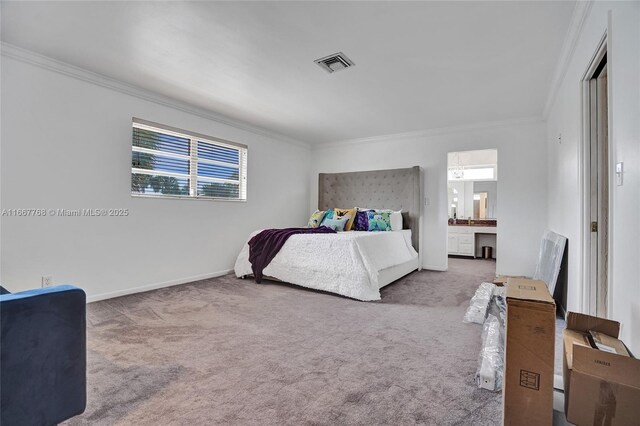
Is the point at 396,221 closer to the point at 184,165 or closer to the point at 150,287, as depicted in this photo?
the point at 184,165

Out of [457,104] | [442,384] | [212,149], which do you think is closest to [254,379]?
[442,384]

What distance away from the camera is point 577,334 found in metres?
1.31

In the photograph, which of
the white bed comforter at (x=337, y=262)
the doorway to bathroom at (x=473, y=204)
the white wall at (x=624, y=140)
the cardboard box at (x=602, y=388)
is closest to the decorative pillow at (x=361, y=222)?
the white bed comforter at (x=337, y=262)

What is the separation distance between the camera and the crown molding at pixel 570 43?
1.99 meters

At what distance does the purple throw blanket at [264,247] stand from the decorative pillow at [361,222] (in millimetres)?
1196

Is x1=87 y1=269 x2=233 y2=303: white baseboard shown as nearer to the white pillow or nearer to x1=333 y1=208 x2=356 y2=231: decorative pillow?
x1=333 y1=208 x2=356 y2=231: decorative pillow

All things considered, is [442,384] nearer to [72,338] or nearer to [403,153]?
[72,338]

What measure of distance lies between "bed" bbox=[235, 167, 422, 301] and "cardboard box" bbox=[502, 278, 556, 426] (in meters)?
2.14

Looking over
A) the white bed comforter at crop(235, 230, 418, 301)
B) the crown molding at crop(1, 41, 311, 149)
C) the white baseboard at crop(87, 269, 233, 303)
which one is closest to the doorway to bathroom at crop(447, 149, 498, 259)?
the white bed comforter at crop(235, 230, 418, 301)

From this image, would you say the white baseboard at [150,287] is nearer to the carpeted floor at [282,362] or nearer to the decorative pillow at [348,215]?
the carpeted floor at [282,362]

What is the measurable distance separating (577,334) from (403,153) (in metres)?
4.40

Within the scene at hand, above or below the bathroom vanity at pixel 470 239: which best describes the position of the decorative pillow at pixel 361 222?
above

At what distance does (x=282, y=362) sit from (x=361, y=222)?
133 inches

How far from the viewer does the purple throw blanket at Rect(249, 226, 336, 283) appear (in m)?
4.05
